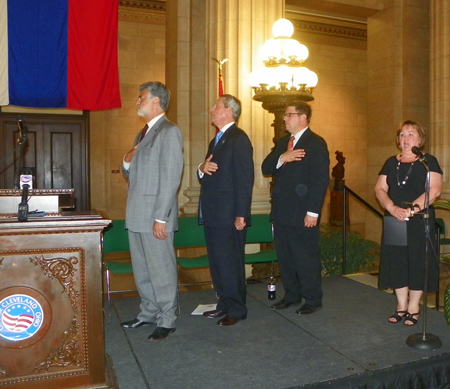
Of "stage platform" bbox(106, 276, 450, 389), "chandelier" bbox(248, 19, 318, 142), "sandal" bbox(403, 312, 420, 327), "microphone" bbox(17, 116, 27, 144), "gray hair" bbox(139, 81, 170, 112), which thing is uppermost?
"chandelier" bbox(248, 19, 318, 142)

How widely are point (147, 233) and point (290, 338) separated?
129cm

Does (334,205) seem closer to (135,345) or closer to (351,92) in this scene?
(351,92)

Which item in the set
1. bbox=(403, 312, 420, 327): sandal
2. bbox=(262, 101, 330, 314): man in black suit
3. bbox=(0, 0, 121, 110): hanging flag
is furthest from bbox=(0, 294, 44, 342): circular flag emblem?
bbox=(0, 0, 121, 110): hanging flag

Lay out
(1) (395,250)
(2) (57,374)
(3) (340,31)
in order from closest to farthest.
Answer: (2) (57,374)
(1) (395,250)
(3) (340,31)

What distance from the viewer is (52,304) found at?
2338mm

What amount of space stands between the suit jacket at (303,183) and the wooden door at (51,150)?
6.82 m

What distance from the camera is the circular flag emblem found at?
2.25 metres

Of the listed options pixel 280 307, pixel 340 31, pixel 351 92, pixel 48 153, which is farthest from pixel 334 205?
pixel 280 307

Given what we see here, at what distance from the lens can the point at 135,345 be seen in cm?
335

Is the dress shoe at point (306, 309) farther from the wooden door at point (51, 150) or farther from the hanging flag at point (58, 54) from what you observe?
the wooden door at point (51, 150)

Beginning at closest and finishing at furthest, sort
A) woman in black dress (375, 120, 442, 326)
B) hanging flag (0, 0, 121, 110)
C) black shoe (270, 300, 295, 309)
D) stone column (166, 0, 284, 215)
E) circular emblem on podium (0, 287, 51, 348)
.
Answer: circular emblem on podium (0, 287, 51, 348)
woman in black dress (375, 120, 442, 326)
black shoe (270, 300, 295, 309)
hanging flag (0, 0, 121, 110)
stone column (166, 0, 284, 215)

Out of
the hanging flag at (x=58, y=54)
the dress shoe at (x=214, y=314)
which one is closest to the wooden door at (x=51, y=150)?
the hanging flag at (x=58, y=54)

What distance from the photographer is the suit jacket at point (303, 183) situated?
12.8 feet

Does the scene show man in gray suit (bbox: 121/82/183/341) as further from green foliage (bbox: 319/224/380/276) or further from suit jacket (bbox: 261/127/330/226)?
green foliage (bbox: 319/224/380/276)
